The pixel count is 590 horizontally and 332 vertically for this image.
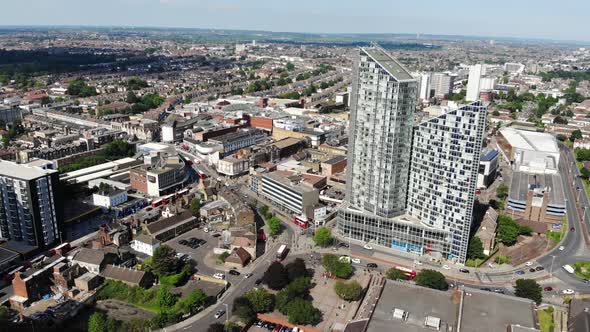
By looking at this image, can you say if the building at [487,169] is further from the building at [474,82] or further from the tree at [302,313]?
the building at [474,82]

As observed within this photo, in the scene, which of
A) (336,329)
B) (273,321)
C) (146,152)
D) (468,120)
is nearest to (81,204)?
(146,152)

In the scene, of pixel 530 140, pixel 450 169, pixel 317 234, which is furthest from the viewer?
pixel 530 140

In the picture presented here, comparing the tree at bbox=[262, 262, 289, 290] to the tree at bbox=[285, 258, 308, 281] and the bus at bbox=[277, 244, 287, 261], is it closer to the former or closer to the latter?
the tree at bbox=[285, 258, 308, 281]

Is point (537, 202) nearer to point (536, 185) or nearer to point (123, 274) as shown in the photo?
point (536, 185)

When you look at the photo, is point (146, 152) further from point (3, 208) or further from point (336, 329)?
point (336, 329)

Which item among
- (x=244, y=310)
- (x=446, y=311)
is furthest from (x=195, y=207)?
(x=446, y=311)

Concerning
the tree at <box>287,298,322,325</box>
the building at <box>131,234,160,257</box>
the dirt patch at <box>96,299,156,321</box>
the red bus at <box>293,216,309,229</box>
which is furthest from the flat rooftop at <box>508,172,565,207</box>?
the dirt patch at <box>96,299,156,321</box>
